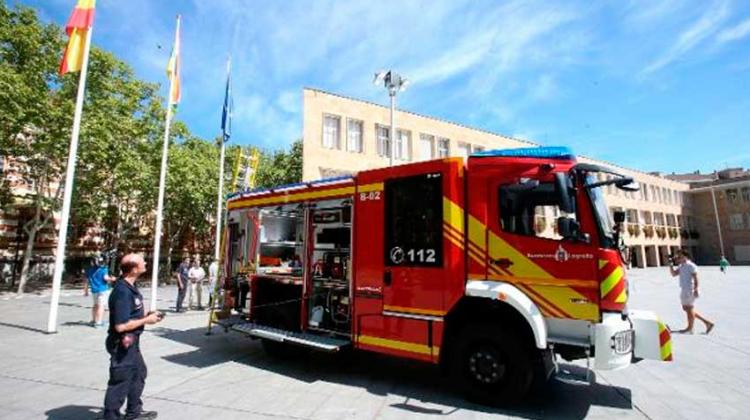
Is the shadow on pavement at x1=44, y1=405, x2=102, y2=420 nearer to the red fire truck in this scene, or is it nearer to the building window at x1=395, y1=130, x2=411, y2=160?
the red fire truck

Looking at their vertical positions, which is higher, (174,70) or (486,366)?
(174,70)

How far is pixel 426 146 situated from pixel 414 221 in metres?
23.5

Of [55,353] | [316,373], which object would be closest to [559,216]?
[316,373]

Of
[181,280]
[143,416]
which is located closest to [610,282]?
[143,416]

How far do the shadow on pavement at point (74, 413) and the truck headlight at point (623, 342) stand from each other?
6.01 metres

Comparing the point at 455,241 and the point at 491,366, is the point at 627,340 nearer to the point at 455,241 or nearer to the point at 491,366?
the point at 491,366

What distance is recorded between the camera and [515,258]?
225 inches

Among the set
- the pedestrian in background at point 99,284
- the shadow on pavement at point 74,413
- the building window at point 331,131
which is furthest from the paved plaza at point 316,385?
the building window at point 331,131

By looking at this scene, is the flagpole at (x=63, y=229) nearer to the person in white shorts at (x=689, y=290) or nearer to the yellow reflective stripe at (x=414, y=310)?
the yellow reflective stripe at (x=414, y=310)

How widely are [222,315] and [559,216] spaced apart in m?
6.85

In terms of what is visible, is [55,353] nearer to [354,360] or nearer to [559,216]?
[354,360]

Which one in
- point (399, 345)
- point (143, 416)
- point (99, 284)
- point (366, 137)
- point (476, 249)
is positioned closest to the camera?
point (143, 416)

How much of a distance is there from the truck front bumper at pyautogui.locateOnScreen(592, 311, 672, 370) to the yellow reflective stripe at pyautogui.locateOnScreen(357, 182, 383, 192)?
349cm

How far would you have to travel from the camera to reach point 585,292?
17.5 ft
